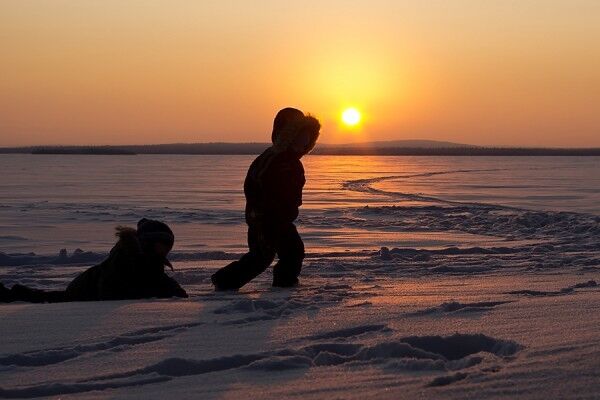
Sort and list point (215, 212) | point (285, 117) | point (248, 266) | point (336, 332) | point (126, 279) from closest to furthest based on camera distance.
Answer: point (336, 332)
point (126, 279)
point (248, 266)
point (285, 117)
point (215, 212)

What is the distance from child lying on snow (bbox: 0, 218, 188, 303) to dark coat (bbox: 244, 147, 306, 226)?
79 cm

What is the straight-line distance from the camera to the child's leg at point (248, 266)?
626 cm

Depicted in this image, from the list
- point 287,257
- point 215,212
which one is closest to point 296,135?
point 287,257

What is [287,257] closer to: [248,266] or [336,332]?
[248,266]

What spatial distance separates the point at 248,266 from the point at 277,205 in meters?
0.48

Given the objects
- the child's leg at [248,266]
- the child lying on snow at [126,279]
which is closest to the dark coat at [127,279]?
the child lying on snow at [126,279]

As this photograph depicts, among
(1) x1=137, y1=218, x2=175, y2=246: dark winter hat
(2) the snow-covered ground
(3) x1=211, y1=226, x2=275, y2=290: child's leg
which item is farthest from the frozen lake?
(1) x1=137, y1=218, x2=175, y2=246: dark winter hat

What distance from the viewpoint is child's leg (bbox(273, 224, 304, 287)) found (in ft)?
20.8

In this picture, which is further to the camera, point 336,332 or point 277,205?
point 277,205

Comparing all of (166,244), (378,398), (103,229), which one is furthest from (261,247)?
(103,229)

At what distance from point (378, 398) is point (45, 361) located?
55.3 inches

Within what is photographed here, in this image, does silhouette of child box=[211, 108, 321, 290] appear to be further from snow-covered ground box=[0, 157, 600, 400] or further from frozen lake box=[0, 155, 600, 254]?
frozen lake box=[0, 155, 600, 254]

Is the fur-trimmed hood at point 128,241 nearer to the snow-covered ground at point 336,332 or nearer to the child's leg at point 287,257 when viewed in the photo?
the snow-covered ground at point 336,332

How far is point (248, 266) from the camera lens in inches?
249
